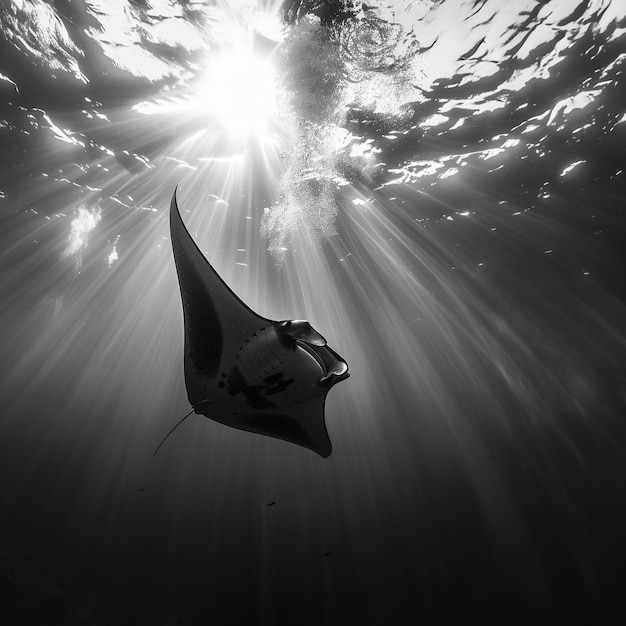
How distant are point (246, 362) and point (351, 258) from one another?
1146 centimetres

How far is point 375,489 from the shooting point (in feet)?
82.2

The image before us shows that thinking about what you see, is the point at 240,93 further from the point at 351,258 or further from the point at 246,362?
the point at 351,258

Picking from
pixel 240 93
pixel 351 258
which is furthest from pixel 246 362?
pixel 351 258

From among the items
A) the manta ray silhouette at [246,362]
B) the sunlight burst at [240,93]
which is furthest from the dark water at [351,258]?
the manta ray silhouette at [246,362]

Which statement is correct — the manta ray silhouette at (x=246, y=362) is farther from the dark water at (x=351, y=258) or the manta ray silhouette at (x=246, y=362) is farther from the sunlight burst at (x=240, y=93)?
the sunlight burst at (x=240, y=93)

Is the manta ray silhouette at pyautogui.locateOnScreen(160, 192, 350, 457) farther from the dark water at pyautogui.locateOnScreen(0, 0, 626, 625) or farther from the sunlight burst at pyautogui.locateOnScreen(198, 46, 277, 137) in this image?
the sunlight burst at pyautogui.locateOnScreen(198, 46, 277, 137)

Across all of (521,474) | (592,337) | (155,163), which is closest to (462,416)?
(521,474)

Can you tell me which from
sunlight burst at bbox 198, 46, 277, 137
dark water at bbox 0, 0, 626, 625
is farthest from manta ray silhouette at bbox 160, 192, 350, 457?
sunlight burst at bbox 198, 46, 277, 137

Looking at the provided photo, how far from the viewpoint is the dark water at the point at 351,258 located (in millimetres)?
6992

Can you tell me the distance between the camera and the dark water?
22.9 ft

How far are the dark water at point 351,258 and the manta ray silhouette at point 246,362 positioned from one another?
18.7 ft

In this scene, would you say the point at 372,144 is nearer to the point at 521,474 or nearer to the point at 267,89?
the point at 267,89

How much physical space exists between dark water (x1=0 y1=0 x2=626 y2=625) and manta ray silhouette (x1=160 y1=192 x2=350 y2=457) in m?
5.70

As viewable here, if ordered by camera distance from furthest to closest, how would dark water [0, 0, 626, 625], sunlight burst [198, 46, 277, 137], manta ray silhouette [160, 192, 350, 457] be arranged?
sunlight burst [198, 46, 277, 137] < dark water [0, 0, 626, 625] < manta ray silhouette [160, 192, 350, 457]
